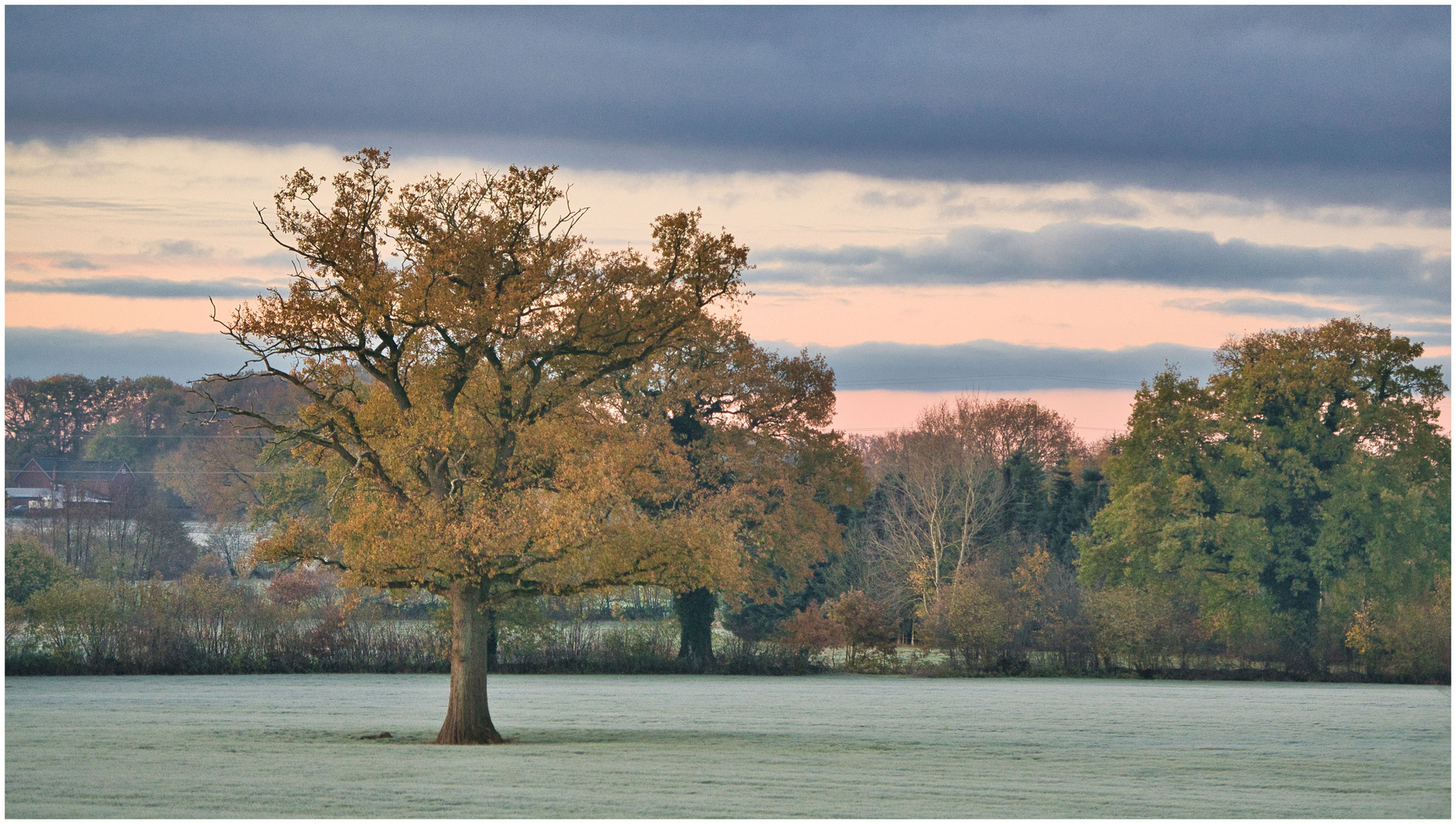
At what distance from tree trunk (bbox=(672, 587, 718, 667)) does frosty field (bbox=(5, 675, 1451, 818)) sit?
5329mm

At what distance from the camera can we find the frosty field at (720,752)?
16.1 m

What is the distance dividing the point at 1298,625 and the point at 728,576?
28.9 metres

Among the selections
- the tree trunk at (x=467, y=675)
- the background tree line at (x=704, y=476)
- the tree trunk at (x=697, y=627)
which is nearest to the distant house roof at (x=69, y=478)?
the background tree line at (x=704, y=476)

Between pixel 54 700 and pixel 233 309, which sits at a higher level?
pixel 233 309

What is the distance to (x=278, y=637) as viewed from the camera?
138 feet

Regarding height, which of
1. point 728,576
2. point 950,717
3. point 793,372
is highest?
point 793,372

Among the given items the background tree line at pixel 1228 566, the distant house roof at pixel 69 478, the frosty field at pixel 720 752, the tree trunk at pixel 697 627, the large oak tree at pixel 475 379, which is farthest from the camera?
the distant house roof at pixel 69 478

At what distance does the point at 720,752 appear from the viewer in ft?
71.1

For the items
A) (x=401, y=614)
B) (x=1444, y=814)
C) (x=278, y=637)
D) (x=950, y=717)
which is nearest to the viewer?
(x=1444, y=814)

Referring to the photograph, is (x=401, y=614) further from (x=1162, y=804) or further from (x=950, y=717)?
(x=1162, y=804)

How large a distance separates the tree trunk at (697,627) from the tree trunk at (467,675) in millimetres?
21141

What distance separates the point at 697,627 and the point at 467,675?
72.0 feet

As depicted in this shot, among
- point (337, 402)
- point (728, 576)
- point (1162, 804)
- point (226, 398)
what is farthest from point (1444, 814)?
point (226, 398)

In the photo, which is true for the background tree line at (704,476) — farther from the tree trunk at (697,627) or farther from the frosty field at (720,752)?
the frosty field at (720,752)
